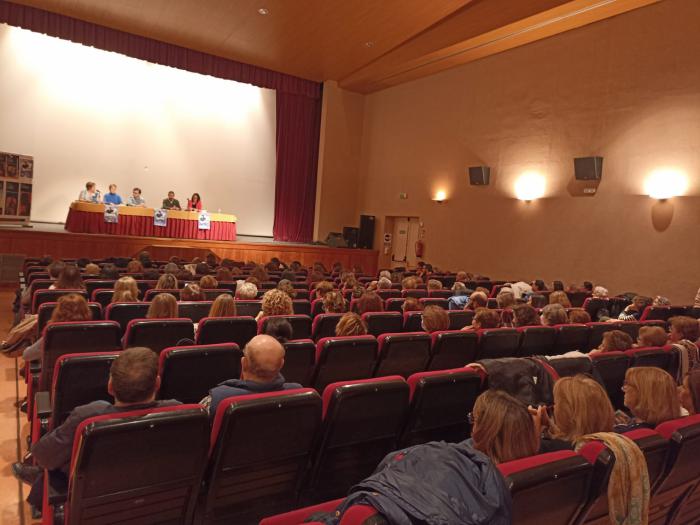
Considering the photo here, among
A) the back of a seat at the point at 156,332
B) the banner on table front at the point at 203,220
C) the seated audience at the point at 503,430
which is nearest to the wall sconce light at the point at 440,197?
the banner on table front at the point at 203,220

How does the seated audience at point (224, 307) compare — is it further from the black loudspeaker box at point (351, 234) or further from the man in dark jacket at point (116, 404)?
the black loudspeaker box at point (351, 234)

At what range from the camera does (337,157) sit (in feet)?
50.4

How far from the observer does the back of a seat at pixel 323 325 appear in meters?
4.08

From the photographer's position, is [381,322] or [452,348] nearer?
[452,348]

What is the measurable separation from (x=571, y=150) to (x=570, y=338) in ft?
22.0

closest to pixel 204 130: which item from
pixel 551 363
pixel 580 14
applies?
pixel 580 14

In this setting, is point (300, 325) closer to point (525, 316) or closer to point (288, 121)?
point (525, 316)

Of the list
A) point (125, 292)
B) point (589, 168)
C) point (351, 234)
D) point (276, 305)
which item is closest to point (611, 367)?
point (276, 305)

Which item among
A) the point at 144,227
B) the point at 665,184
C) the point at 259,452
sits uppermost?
the point at 665,184

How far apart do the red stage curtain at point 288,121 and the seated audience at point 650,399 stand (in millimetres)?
12812

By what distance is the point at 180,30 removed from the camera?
38.1ft

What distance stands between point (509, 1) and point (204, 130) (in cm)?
824

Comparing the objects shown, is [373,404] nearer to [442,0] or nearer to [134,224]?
[442,0]

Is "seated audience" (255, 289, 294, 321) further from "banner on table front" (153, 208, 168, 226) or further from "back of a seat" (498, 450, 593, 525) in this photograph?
"banner on table front" (153, 208, 168, 226)
